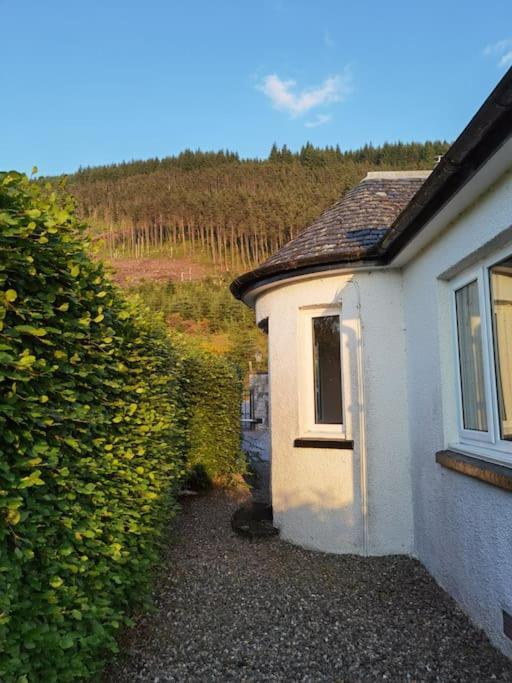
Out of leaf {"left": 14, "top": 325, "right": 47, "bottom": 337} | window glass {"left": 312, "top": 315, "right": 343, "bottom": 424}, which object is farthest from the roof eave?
leaf {"left": 14, "top": 325, "right": 47, "bottom": 337}

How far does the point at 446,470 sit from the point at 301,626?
1.98 meters

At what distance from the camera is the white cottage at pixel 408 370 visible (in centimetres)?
349

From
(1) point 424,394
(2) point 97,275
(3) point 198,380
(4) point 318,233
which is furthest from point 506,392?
(3) point 198,380

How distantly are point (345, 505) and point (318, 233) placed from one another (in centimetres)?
391

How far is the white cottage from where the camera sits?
11.4ft

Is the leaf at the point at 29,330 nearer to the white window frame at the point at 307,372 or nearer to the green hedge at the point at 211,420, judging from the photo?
the white window frame at the point at 307,372

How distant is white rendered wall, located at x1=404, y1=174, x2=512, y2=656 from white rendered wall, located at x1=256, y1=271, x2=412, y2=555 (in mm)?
190

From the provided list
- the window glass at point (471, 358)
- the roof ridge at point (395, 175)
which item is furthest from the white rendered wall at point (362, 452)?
the roof ridge at point (395, 175)

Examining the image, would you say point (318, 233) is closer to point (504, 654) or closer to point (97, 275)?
point (97, 275)

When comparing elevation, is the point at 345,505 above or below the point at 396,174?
below

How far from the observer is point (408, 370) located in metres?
5.59

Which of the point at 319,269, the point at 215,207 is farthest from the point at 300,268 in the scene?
the point at 215,207

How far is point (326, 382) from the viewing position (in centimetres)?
636

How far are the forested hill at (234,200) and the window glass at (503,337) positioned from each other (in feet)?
191
